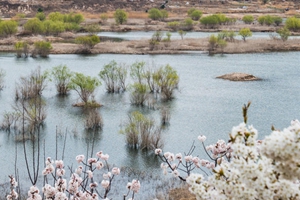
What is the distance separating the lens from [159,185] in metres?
14.1

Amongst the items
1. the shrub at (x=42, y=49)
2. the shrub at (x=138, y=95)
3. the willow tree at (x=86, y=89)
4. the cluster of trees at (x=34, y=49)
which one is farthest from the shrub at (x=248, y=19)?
the willow tree at (x=86, y=89)

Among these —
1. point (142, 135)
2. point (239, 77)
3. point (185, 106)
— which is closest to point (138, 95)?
point (185, 106)

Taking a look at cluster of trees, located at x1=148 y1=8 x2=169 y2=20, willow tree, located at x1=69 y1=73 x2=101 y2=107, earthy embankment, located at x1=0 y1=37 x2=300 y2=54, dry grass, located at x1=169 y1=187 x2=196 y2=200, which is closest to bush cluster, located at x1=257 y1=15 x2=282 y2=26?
cluster of trees, located at x1=148 y1=8 x2=169 y2=20

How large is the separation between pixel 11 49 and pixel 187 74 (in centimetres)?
2067

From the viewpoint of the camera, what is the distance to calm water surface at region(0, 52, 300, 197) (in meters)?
18.2

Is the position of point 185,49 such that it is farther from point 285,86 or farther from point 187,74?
point 285,86

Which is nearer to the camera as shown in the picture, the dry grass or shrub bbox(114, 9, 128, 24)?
the dry grass

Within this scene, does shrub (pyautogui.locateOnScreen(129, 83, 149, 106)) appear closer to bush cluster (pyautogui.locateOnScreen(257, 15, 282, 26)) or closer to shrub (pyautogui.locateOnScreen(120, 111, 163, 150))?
shrub (pyautogui.locateOnScreen(120, 111, 163, 150))

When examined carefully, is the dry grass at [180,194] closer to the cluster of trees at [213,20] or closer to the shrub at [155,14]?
the cluster of trees at [213,20]

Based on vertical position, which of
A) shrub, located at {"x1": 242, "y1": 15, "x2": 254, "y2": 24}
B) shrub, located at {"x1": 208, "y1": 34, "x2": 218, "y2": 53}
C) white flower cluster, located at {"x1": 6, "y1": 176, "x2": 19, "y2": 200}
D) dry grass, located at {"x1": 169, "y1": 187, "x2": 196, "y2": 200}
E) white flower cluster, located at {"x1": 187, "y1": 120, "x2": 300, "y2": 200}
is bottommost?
dry grass, located at {"x1": 169, "y1": 187, "x2": 196, "y2": 200}

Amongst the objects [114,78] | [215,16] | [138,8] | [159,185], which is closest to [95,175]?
[159,185]

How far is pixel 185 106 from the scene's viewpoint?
24625 mm

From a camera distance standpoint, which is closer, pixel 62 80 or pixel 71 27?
pixel 62 80

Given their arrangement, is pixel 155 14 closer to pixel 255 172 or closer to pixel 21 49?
pixel 21 49
